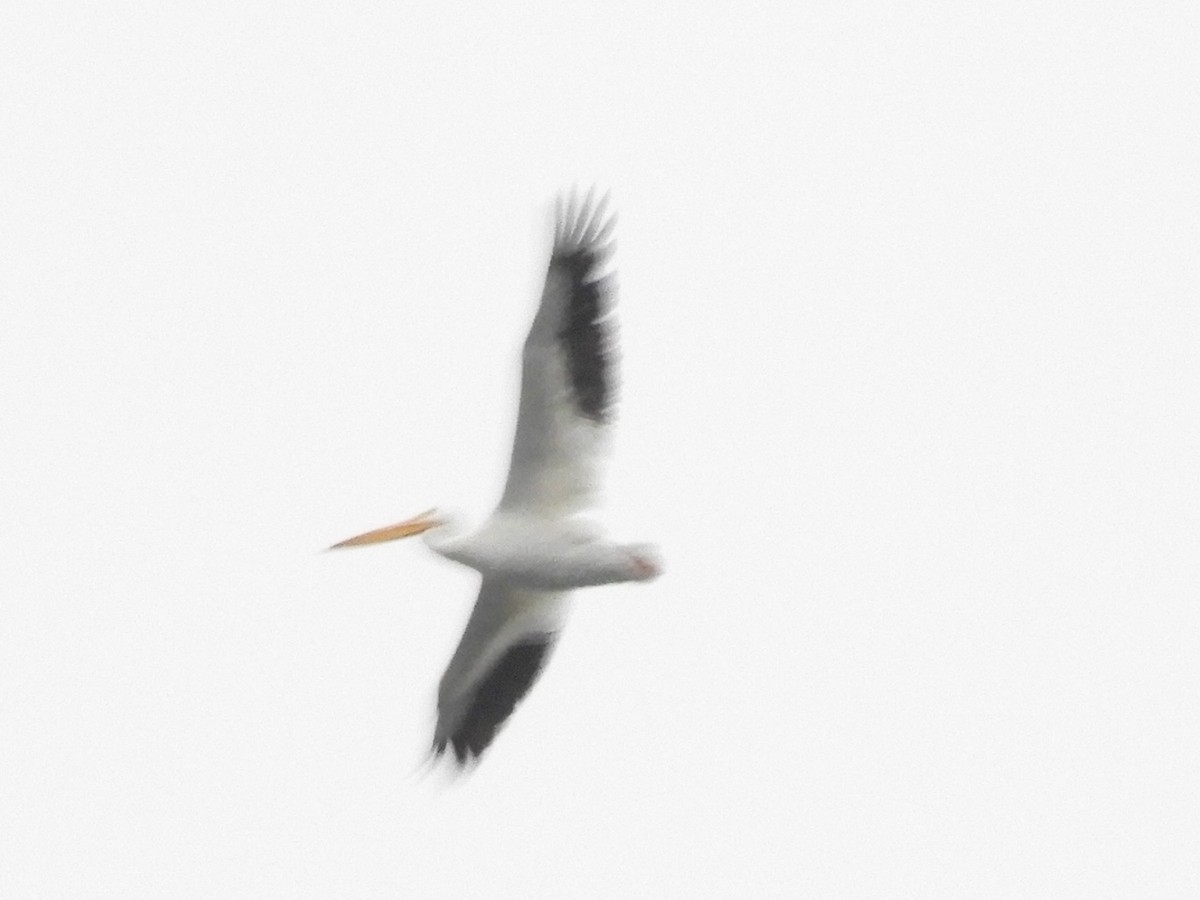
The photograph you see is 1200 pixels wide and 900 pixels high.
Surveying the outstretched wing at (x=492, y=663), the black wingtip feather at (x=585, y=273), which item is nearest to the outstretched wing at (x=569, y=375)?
the black wingtip feather at (x=585, y=273)

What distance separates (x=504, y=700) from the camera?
17156 millimetres

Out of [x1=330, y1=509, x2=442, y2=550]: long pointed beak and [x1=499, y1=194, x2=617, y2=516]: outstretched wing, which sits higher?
[x1=499, y1=194, x2=617, y2=516]: outstretched wing

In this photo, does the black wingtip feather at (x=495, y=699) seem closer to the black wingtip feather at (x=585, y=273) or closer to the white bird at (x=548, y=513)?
the white bird at (x=548, y=513)

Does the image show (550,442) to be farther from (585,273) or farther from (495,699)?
(495,699)

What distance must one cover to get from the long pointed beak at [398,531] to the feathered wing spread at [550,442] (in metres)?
0.47

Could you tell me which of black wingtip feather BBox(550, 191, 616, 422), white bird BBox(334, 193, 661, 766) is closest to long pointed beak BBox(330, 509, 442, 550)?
white bird BBox(334, 193, 661, 766)

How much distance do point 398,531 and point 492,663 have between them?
959 millimetres

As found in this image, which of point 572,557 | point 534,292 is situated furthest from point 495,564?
point 534,292

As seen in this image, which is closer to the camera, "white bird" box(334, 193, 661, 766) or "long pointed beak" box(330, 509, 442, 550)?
"white bird" box(334, 193, 661, 766)

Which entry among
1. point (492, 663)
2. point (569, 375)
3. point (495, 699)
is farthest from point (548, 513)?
point (495, 699)

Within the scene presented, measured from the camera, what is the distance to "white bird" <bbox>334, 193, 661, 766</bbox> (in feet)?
50.3

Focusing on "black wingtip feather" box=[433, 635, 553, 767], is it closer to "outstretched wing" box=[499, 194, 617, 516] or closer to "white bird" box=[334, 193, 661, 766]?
"white bird" box=[334, 193, 661, 766]

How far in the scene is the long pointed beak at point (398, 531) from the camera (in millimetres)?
16641

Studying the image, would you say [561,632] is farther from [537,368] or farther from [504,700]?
[537,368]
